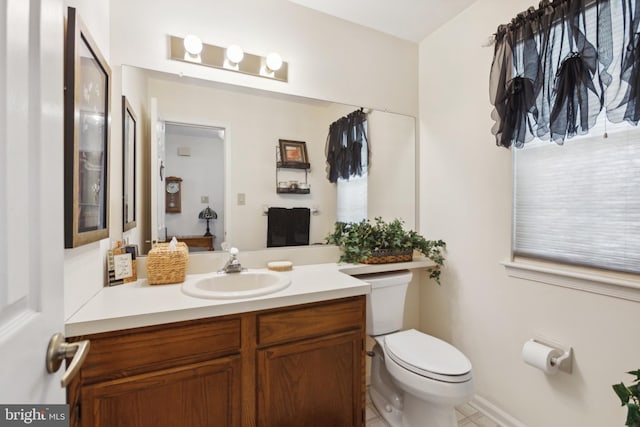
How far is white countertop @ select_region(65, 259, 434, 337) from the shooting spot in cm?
95

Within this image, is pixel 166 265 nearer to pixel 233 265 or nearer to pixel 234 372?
pixel 233 265

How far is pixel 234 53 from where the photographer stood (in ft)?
5.26

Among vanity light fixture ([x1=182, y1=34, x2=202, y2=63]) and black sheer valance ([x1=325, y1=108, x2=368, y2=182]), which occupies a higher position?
vanity light fixture ([x1=182, y1=34, x2=202, y2=63])

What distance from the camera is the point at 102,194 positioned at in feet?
3.74

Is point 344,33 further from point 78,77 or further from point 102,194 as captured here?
point 102,194

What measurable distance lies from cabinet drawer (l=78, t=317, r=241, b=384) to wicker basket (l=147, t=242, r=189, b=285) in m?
0.39

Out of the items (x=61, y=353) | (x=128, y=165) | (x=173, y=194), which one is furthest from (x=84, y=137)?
(x=61, y=353)

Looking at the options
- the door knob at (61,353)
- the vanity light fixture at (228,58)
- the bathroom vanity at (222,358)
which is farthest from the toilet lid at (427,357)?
the vanity light fixture at (228,58)

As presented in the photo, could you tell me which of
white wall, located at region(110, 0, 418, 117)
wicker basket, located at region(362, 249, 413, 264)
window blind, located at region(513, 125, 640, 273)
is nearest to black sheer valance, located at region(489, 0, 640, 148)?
window blind, located at region(513, 125, 640, 273)

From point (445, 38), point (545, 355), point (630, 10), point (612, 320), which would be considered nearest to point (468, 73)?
point (445, 38)

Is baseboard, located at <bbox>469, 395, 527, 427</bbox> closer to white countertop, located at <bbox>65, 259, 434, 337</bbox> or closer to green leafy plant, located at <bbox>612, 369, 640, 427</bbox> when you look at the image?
green leafy plant, located at <bbox>612, 369, 640, 427</bbox>

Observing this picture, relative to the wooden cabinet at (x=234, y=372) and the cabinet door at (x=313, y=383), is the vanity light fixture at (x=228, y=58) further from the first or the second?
the cabinet door at (x=313, y=383)

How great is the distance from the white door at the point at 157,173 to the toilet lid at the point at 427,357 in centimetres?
138

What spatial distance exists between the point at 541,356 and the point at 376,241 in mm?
987
